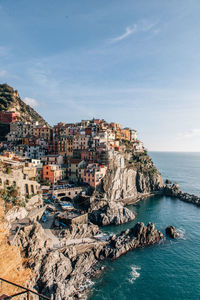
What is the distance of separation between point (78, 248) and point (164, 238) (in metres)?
20.1

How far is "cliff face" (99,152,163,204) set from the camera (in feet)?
207

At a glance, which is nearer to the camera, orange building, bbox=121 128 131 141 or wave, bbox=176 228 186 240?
wave, bbox=176 228 186 240

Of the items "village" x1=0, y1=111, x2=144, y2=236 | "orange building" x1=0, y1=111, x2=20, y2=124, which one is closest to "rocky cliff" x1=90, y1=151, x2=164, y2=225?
"village" x1=0, y1=111, x2=144, y2=236

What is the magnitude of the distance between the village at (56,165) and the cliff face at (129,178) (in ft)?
10.4

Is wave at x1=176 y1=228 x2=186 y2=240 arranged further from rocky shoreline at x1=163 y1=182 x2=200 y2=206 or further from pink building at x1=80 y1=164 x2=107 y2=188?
pink building at x1=80 y1=164 x2=107 y2=188

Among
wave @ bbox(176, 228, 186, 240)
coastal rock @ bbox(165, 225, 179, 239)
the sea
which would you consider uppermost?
coastal rock @ bbox(165, 225, 179, 239)

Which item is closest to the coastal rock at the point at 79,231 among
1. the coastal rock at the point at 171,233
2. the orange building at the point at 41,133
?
the coastal rock at the point at 171,233

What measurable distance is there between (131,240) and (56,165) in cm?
3651

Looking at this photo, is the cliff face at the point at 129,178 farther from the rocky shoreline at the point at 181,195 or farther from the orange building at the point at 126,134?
the orange building at the point at 126,134

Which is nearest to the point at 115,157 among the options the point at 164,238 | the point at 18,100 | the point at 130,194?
the point at 130,194

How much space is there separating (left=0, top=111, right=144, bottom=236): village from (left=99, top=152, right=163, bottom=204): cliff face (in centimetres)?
318

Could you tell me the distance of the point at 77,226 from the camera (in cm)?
3994

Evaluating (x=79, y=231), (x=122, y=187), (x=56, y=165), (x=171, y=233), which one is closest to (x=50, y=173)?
(x=56, y=165)

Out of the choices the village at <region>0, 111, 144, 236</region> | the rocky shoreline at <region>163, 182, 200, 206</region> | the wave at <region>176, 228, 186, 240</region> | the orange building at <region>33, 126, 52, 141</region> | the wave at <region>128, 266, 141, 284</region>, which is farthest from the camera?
the orange building at <region>33, 126, 52, 141</region>
